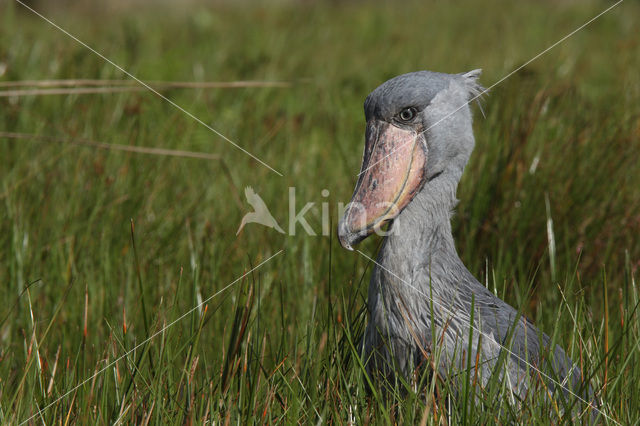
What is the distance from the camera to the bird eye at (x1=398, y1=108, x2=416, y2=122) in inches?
82.7

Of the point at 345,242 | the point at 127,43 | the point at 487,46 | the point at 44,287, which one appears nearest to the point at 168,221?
the point at 44,287

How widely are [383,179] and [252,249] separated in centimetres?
126

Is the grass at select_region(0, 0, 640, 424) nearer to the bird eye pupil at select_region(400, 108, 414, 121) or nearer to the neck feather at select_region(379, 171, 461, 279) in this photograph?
the neck feather at select_region(379, 171, 461, 279)

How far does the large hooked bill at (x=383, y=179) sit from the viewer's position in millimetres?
1948

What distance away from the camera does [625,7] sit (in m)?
9.52

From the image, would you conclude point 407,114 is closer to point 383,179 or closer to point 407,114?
point 407,114

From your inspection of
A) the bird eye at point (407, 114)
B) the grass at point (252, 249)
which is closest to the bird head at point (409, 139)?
the bird eye at point (407, 114)

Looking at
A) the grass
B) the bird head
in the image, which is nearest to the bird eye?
the bird head

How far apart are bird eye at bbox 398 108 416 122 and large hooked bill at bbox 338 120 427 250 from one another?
0.03 m

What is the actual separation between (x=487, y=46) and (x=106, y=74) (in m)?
4.04

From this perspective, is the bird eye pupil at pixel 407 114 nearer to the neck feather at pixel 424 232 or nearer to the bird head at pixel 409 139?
the bird head at pixel 409 139

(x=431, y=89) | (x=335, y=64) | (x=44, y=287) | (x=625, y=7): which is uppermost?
(x=625, y=7)

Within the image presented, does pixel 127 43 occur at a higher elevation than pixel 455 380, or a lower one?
higher

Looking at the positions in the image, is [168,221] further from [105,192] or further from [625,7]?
[625,7]
